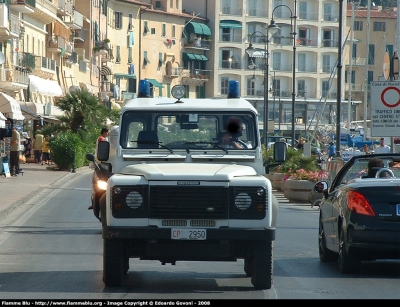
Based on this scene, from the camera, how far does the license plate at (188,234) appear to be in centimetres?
1077

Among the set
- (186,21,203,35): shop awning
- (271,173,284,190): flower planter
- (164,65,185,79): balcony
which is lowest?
(271,173,284,190): flower planter

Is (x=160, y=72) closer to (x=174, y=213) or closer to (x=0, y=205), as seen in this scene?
(x=0, y=205)

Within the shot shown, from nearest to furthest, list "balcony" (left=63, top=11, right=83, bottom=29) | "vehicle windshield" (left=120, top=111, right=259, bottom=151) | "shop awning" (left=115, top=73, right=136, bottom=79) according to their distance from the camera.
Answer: "vehicle windshield" (left=120, top=111, right=259, bottom=151)
"balcony" (left=63, top=11, right=83, bottom=29)
"shop awning" (left=115, top=73, right=136, bottom=79)

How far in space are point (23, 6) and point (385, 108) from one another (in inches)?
1898

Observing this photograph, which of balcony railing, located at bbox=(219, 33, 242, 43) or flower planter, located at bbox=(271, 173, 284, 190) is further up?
balcony railing, located at bbox=(219, 33, 242, 43)

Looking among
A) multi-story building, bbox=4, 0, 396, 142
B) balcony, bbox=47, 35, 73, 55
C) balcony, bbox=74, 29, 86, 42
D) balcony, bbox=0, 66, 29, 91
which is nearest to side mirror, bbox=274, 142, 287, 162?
balcony, bbox=0, 66, 29, 91

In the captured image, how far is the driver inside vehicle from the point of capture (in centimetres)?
1266

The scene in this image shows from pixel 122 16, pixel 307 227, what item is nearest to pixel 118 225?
pixel 307 227

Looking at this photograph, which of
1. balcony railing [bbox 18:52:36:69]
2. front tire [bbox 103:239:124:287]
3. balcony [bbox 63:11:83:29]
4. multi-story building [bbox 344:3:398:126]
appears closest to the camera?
front tire [bbox 103:239:124:287]

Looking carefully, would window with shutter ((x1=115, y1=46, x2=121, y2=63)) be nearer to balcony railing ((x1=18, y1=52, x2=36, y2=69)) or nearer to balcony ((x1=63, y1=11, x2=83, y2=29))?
balcony ((x1=63, y1=11, x2=83, y2=29))

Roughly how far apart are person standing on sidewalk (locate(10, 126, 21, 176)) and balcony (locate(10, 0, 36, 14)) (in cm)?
2469

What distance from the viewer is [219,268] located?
13.5 m

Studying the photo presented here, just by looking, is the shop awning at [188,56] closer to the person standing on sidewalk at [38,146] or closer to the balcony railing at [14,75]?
the balcony railing at [14,75]

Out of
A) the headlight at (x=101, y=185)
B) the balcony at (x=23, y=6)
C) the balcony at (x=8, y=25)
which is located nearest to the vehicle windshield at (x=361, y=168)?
the headlight at (x=101, y=185)
